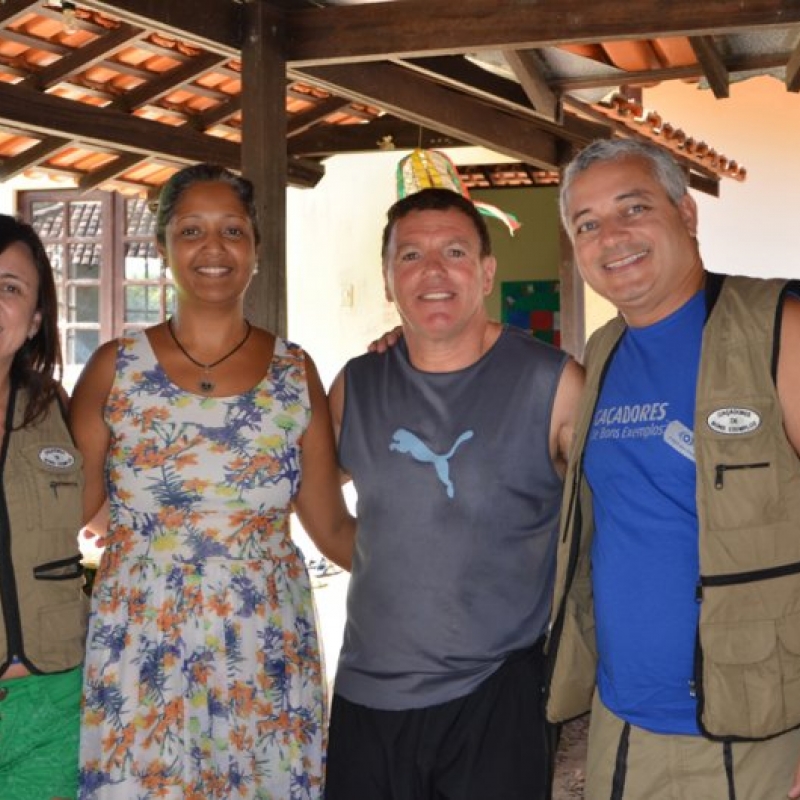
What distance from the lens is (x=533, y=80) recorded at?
17.7ft

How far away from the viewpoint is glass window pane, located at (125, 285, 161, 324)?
11.0 metres

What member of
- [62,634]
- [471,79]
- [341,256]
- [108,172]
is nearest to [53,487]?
[62,634]

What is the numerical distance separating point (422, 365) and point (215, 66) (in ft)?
16.7

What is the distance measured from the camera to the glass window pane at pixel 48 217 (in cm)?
1140

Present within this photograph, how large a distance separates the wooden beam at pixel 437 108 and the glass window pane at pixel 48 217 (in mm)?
5031

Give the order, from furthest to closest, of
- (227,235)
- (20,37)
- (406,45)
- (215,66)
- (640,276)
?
1. (215,66)
2. (20,37)
3. (406,45)
4. (227,235)
5. (640,276)

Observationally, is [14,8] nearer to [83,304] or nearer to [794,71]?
[794,71]

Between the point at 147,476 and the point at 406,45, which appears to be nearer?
the point at 147,476

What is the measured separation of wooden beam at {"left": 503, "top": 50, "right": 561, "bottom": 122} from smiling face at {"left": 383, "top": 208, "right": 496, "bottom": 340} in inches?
104

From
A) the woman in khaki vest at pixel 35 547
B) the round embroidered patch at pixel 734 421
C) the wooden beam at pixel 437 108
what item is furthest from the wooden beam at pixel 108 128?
the round embroidered patch at pixel 734 421

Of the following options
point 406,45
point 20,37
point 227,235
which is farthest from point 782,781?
point 20,37

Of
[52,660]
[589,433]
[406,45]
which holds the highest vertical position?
[406,45]

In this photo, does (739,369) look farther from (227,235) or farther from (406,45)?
(406,45)

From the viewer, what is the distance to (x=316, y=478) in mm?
2643
